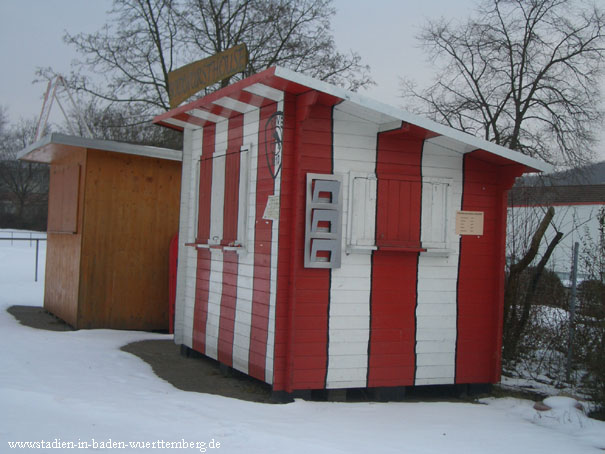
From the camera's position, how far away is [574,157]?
12.1m

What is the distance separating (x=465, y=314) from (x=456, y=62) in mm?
8308

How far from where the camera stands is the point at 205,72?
752cm

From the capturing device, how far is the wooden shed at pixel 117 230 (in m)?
8.88

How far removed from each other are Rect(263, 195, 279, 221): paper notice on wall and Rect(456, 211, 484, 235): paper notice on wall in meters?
1.91

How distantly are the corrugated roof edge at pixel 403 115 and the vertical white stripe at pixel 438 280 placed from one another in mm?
376

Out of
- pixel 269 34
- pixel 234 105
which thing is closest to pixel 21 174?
pixel 269 34

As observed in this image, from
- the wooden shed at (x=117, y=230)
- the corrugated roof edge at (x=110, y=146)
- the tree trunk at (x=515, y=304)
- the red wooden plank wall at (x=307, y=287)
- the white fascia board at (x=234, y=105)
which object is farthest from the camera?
the wooden shed at (x=117, y=230)

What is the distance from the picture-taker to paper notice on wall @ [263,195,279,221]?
5.68 meters

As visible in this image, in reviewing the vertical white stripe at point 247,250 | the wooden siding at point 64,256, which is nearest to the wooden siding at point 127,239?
the wooden siding at point 64,256

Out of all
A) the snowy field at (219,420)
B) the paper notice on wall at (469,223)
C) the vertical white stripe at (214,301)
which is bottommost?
the snowy field at (219,420)

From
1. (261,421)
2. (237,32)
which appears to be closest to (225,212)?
(261,421)

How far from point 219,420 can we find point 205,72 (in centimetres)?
435

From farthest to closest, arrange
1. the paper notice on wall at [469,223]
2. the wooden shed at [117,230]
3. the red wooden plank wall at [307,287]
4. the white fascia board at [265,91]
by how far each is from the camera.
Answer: the wooden shed at [117,230]
the paper notice on wall at [469,223]
the red wooden plank wall at [307,287]
the white fascia board at [265,91]

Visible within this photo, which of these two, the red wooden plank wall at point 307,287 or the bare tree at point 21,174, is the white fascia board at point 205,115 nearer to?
the red wooden plank wall at point 307,287
